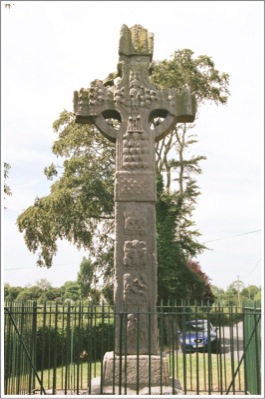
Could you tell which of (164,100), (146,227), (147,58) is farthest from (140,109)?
(146,227)

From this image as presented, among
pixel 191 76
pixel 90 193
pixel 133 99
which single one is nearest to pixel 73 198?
pixel 90 193

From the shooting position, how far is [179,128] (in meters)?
23.6

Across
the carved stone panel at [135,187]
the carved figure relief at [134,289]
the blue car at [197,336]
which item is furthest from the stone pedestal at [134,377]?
the carved stone panel at [135,187]

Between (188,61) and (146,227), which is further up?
(188,61)

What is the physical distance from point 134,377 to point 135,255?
1.83m

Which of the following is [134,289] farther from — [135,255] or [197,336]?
[197,336]

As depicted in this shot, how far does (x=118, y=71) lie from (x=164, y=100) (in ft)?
3.45

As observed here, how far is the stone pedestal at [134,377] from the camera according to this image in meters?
6.43

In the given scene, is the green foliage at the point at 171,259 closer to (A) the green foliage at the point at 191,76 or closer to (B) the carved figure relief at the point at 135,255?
(A) the green foliage at the point at 191,76

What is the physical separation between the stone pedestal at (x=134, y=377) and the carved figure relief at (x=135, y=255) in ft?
4.55

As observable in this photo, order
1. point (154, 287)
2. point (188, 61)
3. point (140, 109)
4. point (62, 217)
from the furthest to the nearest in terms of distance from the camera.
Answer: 1. point (188, 61)
2. point (62, 217)
3. point (140, 109)
4. point (154, 287)

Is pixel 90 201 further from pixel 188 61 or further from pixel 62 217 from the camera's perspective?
pixel 188 61

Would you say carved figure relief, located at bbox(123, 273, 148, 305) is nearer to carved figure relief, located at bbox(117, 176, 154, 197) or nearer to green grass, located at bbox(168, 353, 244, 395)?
green grass, located at bbox(168, 353, 244, 395)

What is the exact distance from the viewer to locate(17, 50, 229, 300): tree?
21.4 m
